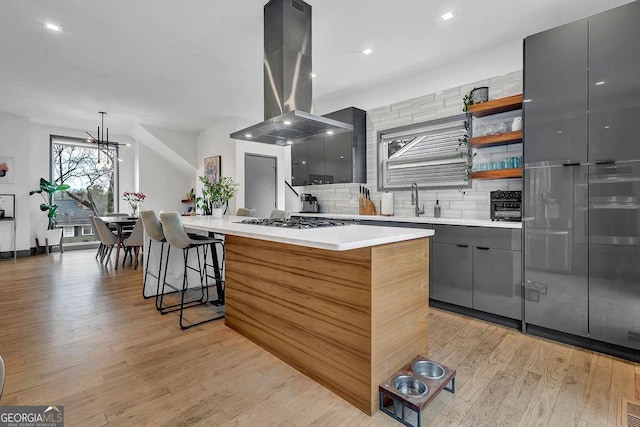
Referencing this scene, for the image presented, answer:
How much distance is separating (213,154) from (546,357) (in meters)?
6.62

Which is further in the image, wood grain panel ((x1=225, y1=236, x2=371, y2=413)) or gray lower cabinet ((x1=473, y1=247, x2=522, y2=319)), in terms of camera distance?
gray lower cabinet ((x1=473, y1=247, x2=522, y2=319))

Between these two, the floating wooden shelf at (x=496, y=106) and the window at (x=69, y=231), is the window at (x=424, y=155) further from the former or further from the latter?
the window at (x=69, y=231)

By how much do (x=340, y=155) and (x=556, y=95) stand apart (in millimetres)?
2601

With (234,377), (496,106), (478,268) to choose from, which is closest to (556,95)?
(496,106)

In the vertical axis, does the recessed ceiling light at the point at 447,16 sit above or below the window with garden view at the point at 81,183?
above

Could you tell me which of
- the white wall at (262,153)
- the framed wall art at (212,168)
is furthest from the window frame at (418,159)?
the framed wall art at (212,168)

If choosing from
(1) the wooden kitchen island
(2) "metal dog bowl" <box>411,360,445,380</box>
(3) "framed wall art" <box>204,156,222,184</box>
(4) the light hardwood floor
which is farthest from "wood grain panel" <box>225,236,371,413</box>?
(3) "framed wall art" <box>204,156,222,184</box>

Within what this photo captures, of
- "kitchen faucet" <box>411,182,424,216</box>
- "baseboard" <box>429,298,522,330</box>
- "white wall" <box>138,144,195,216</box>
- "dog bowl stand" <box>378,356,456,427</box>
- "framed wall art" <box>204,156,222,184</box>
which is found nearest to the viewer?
"dog bowl stand" <box>378,356,456,427</box>

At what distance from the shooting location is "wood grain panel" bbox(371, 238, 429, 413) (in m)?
1.65

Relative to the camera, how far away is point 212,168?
274 inches

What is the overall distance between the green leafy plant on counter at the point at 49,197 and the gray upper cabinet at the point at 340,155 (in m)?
→ 5.53

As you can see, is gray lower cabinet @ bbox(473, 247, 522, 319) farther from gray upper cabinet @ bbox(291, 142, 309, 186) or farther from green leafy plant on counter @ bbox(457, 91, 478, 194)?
gray upper cabinet @ bbox(291, 142, 309, 186)

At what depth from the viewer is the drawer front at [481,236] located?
2.66 meters

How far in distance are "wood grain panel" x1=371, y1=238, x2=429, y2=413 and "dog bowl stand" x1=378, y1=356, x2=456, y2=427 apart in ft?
0.14
